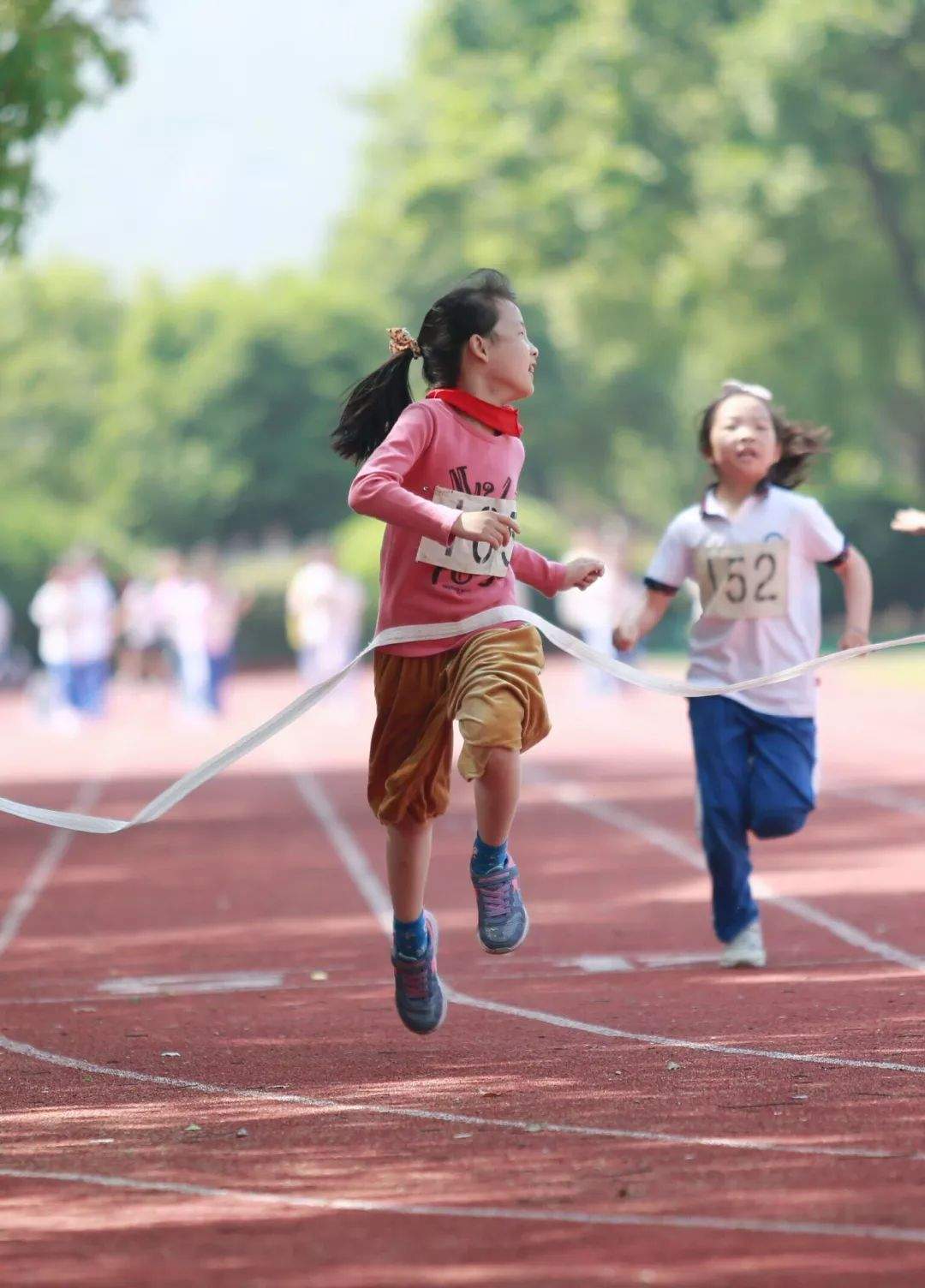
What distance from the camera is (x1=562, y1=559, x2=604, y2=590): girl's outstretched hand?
271 inches

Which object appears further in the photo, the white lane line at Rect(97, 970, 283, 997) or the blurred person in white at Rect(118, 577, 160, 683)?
the blurred person in white at Rect(118, 577, 160, 683)

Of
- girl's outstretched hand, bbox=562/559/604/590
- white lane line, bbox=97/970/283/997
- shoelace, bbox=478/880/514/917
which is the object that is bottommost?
white lane line, bbox=97/970/283/997

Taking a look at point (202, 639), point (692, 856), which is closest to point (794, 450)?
point (692, 856)

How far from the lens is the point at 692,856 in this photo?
13.3 metres

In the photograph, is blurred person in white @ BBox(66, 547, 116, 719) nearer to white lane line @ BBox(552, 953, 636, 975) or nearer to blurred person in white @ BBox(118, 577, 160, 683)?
blurred person in white @ BBox(118, 577, 160, 683)

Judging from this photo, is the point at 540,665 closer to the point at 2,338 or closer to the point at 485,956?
the point at 485,956

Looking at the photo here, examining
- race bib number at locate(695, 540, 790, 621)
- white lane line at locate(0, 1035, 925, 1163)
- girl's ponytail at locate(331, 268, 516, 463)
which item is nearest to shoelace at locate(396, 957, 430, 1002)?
white lane line at locate(0, 1035, 925, 1163)

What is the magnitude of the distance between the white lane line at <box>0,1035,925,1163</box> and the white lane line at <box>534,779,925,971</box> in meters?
2.95

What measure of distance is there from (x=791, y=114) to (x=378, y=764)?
32460 millimetres

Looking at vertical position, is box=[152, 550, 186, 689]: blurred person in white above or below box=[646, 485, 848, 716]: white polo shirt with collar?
below

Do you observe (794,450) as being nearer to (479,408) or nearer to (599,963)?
(599,963)

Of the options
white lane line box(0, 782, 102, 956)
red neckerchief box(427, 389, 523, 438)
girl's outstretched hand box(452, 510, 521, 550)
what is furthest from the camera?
white lane line box(0, 782, 102, 956)

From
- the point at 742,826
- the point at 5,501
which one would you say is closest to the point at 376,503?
Answer: the point at 742,826

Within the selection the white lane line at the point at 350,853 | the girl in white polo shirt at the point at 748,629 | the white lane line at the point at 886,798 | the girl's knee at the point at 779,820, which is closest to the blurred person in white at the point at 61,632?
the white lane line at the point at 350,853
